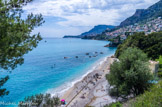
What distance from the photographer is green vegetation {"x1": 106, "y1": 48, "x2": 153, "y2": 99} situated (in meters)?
13.6

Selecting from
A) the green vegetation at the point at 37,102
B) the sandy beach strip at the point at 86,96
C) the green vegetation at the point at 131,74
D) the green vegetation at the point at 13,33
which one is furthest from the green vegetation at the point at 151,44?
the green vegetation at the point at 13,33

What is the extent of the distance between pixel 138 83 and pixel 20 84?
25373 millimetres

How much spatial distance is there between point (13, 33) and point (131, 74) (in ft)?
39.0

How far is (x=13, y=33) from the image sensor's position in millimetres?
4406

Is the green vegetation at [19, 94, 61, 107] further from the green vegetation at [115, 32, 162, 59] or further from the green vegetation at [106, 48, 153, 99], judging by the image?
the green vegetation at [115, 32, 162, 59]

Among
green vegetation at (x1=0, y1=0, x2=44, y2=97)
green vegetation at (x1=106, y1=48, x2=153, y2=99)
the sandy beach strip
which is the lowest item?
the sandy beach strip

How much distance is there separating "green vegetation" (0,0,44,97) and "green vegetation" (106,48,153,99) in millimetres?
10640

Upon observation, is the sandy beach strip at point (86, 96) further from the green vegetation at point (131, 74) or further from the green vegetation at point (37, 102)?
the green vegetation at point (37, 102)

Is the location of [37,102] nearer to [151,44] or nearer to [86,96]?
[86,96]

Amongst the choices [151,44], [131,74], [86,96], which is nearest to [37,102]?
[131,74]

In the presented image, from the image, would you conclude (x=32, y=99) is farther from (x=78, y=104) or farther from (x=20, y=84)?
(x=20, y=84)

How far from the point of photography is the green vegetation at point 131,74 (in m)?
13.6

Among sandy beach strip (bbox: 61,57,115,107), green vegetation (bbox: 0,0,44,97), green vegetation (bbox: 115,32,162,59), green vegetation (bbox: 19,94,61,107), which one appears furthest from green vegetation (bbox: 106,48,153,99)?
green vegetation (bbox: 115,32,162,59)

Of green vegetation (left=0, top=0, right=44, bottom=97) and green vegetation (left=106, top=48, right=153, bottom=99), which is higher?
green vegetation (left=0, top=0, right=44, bottom=97)
